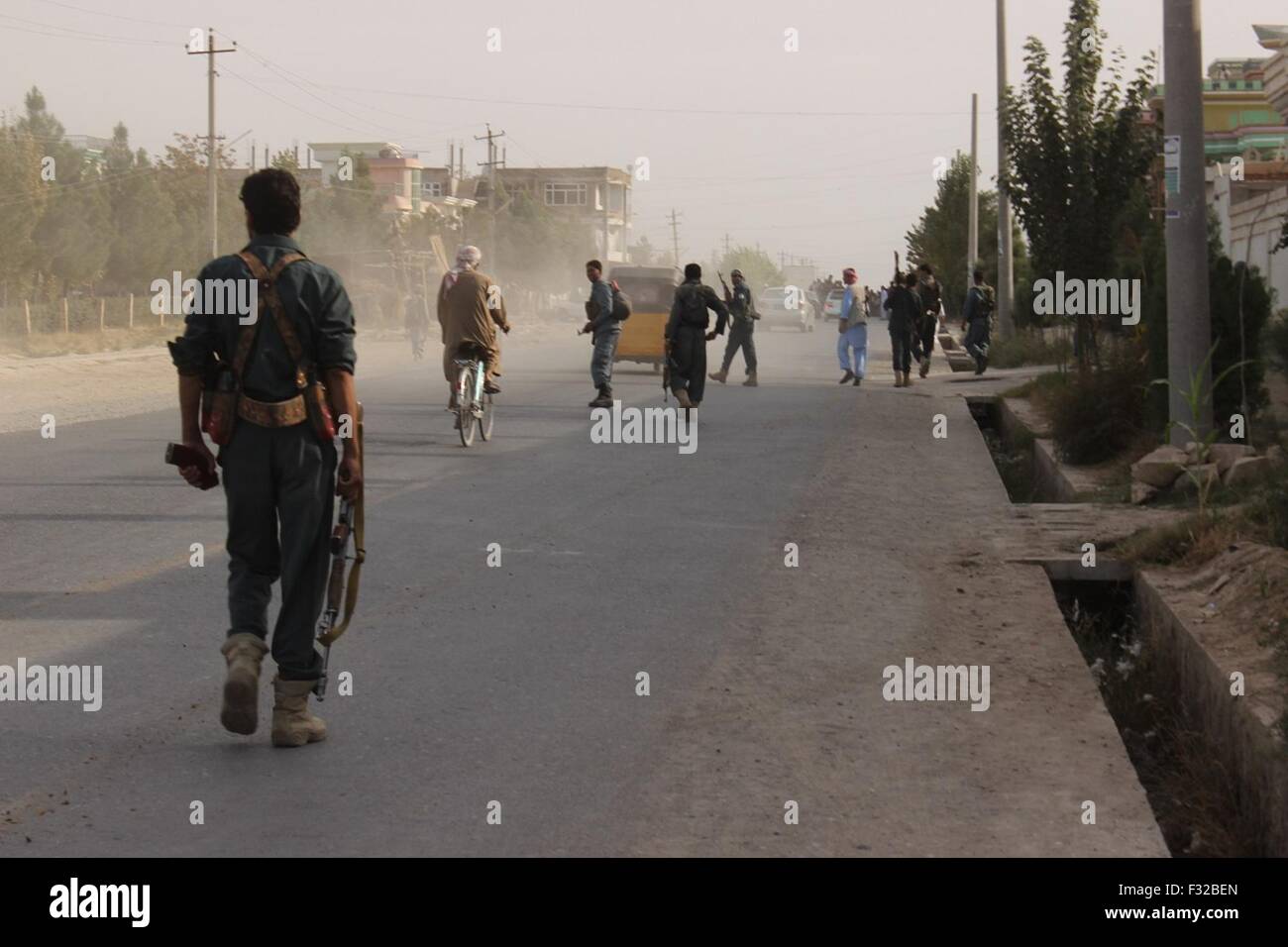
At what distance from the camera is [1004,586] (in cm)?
946

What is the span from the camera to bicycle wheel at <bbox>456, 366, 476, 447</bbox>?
1631 centimetres

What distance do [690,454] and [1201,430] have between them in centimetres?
512

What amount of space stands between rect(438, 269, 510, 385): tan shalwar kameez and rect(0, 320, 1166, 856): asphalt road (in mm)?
2523

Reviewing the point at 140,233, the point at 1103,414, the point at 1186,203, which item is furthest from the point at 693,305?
the point at 140,233

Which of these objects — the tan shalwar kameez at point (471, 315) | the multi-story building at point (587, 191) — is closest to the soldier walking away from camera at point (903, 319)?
the tan shalwar kameez at point (471, 315)

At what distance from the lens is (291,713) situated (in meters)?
5.96

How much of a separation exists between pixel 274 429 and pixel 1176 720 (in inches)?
165

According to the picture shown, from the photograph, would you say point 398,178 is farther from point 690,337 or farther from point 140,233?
point 690,337

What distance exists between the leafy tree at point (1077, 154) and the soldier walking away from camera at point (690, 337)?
5.17 m

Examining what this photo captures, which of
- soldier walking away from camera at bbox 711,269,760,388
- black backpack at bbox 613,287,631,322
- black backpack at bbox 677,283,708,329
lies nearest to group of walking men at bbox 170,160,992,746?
black backpack at bbox 677,283,708,329

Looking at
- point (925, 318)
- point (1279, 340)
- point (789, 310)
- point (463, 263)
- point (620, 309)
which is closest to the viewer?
point (463, 263)

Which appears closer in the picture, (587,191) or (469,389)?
(469,389)

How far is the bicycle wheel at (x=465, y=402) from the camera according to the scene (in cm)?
1631

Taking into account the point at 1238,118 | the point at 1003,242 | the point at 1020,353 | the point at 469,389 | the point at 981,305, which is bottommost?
the point at 469,389
